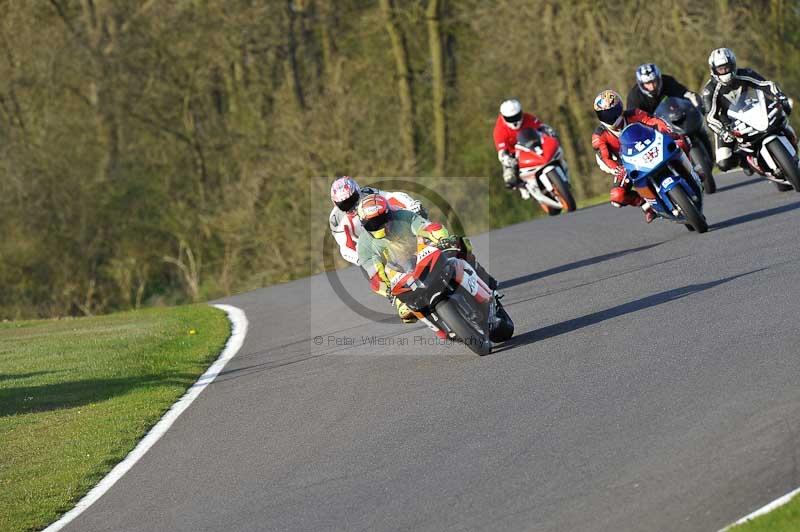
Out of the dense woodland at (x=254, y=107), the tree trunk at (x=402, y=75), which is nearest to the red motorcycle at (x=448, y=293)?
the dense woodland at (x=254, y=107)

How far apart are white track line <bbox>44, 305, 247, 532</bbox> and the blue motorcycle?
15.1ft

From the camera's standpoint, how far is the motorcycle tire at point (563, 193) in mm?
19844

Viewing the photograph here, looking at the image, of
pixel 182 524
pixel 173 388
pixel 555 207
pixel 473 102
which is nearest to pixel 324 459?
pixel 182 524

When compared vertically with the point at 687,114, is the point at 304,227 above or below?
below

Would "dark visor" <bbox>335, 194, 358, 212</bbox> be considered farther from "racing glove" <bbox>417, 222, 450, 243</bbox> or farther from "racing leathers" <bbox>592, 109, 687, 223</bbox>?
"racing leathers" <bbox>592, 109, 687, 223</bbox>

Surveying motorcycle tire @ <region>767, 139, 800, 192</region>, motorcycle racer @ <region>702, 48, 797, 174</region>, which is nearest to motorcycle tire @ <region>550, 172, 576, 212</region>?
motorcycle racer @ <region>702, 48, 797, 174</region>

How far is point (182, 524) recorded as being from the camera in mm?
7301

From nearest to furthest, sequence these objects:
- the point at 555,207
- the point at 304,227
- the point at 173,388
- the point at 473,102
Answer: the point at 173,388, the point at 555,207, the point at 304,227, the point at 473,102

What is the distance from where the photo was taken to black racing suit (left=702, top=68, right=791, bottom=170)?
14797mm

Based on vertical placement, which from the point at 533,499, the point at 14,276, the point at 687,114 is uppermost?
the point at 687,114

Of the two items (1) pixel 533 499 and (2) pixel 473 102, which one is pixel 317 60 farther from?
(1) pixel 533 499

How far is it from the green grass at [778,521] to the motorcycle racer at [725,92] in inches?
375

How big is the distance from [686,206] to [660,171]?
1.55 feet

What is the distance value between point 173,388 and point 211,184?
27.9 meters
